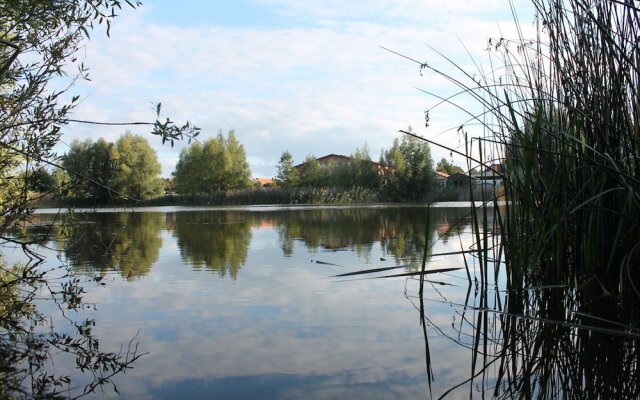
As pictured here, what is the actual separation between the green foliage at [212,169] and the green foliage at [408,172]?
11.5 m

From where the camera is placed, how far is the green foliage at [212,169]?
38281 millimetres

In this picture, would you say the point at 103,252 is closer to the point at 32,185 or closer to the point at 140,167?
the point at 32,185

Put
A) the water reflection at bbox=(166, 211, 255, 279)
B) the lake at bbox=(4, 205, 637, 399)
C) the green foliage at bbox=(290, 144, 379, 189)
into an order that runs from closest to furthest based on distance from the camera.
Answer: the lake at bbox=(4, 205, 637, 399), the water reflection at bbox=(166, 211, 255, 279), the green foliage at bbox=(290, 144, 379, 189)

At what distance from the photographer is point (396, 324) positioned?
281 centimetres

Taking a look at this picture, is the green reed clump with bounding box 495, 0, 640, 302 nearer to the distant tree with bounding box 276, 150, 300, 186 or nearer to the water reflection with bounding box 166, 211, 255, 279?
the water reflection with bounding box 166, 211, 255, 279

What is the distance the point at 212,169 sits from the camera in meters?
38.3

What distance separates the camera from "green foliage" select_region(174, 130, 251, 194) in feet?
126

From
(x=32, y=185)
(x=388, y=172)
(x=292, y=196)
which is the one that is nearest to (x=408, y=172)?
(x=388, y=172)

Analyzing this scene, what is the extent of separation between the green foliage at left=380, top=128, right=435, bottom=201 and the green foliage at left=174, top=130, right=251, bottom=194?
1148 cm

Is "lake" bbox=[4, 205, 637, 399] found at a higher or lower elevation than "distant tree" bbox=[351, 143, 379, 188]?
lower

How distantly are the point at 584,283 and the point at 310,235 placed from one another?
5.97 metres

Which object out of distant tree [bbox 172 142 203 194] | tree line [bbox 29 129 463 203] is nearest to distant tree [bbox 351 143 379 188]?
tree line [bbox 29 129 463 203]

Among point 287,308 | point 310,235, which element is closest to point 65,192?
point 287,308

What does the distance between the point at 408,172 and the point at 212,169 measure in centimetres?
1451
